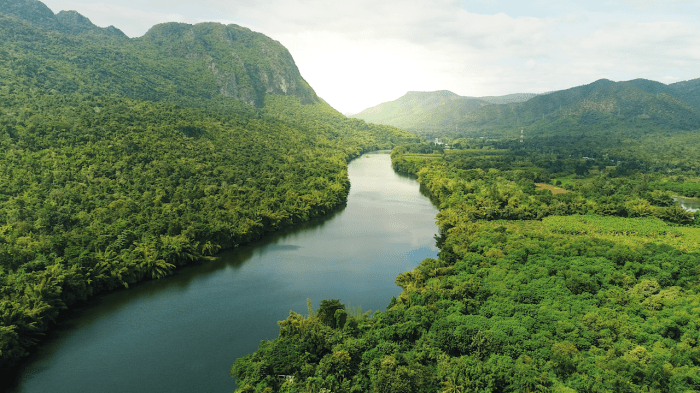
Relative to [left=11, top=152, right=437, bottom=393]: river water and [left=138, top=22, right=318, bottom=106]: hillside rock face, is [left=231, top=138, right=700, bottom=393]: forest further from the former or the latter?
[left=138, top=22, right=318, bottom=106]: hillside rock face

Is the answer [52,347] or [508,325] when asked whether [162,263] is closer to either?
[52,347]

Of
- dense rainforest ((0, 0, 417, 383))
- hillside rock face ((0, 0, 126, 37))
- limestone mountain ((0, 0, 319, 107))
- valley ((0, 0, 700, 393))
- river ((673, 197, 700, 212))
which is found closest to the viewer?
valley ((0, 0, 700, 393))

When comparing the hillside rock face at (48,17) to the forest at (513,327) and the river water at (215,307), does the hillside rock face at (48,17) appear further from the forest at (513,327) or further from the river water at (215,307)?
the forest at (513,327)

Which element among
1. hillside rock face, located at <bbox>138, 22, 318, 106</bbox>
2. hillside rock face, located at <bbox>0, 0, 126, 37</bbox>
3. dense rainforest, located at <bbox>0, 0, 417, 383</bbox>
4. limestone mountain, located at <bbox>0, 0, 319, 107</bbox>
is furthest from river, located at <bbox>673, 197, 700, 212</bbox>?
hillside rock face, located at <bbox>0, 0, 126, 37</bbox>

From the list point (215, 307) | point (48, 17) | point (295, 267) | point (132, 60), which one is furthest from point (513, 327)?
point (48, 17)

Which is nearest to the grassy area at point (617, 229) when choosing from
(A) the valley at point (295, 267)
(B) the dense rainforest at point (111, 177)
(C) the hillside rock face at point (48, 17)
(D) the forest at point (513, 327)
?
(A) the valley at point (295, 267)

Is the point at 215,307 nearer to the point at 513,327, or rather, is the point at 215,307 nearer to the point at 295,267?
the point at 295,267
